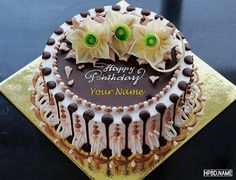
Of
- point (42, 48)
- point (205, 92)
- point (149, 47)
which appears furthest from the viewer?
point (42, 48)

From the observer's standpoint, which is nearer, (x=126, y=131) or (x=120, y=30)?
(x=126, y=131)

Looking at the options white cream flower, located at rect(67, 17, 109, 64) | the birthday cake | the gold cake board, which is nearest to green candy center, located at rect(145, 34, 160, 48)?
the birthday cake

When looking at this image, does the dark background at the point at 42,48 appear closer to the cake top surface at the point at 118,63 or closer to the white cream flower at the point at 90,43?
the cake top surface at the point at 118,63

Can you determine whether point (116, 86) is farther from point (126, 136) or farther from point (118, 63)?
point (126, 136)

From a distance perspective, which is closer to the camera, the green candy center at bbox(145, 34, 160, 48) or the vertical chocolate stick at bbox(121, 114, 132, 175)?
the vertical chocolate stick at bbox(121, 114, 132, 175)

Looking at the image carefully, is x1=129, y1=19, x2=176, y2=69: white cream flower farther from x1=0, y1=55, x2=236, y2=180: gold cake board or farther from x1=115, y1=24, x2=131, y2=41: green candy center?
x1=0, y1=55, x2=236, y2=180: gold cake board

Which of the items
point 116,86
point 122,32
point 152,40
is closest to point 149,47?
point 152,40

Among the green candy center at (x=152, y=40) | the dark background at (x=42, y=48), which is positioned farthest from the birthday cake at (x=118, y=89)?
the dark background at (x=42, y=48)
